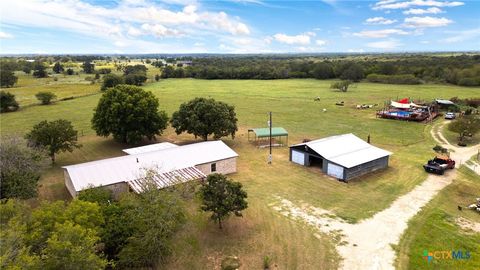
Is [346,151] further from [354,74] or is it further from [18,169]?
[354,74]

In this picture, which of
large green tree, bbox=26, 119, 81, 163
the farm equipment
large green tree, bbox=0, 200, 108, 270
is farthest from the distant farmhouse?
the farm equipment

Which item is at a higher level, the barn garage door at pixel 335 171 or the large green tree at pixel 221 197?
the large green tree at pixel 221 197

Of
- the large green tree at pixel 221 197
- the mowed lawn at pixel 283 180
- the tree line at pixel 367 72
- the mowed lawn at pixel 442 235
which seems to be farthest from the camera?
the tree line at pixel 367 72

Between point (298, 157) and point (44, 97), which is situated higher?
point (44, 97)

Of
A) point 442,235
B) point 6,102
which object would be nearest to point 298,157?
point 442,235

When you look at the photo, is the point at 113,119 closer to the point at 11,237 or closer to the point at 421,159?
the point at 11,237

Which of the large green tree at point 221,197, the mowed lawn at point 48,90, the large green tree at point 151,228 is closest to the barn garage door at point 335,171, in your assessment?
the large green tree at point 221,197

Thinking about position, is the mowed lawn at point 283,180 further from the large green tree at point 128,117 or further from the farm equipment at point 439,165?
the large green tree at point 128,117
